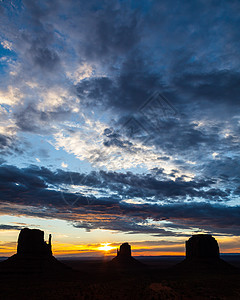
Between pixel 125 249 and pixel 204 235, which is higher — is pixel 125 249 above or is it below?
below

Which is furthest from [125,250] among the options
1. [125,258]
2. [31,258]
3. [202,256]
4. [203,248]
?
[31,258]

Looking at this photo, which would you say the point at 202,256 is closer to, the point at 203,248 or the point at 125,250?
the point at 203,248

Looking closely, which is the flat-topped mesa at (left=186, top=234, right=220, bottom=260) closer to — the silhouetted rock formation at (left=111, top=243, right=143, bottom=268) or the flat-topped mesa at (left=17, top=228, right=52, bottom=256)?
the silhouetted rock formation at (left=111, top=243, right=143, bottom=268)

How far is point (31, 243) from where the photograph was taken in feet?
235

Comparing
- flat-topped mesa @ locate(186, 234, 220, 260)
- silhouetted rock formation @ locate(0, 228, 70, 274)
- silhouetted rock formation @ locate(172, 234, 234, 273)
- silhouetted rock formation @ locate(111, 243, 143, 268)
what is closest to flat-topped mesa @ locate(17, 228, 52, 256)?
silhouetted rock formation @ locate(0, 228, 70, 274)

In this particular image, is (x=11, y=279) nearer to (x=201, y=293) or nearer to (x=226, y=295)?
(x=201, y=293)

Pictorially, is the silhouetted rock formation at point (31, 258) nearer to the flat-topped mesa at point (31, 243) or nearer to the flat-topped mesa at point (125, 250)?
the flat-topped mesa at point (31, 243)

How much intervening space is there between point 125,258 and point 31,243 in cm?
7167

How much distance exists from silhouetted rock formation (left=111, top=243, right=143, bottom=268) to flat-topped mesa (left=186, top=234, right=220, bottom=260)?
45527 millimetres

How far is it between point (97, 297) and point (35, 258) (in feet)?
133

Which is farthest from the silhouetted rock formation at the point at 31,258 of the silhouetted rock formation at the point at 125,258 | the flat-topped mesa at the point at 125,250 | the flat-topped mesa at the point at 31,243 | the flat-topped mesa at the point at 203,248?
the flat-topped mesa at the point at 125,250

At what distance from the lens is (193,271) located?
70.2 meters

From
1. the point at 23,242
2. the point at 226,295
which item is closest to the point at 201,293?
the point at 226,295

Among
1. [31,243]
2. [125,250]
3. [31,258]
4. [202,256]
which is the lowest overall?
[31,258]
